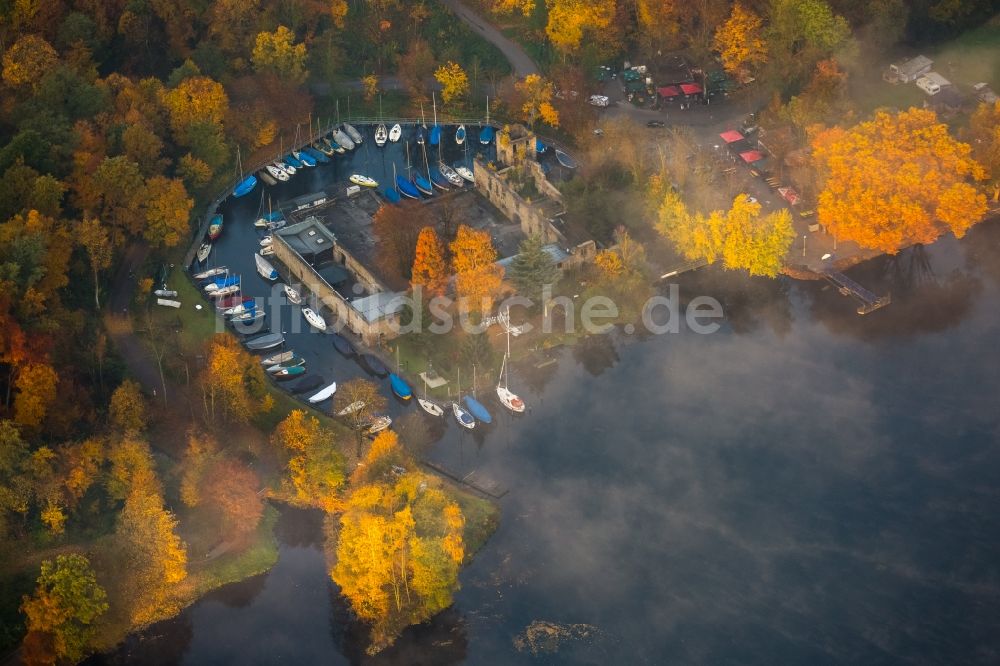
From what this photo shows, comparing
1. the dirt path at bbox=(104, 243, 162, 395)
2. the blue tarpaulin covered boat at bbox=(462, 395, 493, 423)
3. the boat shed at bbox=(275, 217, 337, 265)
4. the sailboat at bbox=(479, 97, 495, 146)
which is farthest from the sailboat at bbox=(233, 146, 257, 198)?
the blue tarpaulin covered boat at bbox=(462, 395, 493, 423)

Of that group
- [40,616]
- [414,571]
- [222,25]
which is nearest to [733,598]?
[414,571]

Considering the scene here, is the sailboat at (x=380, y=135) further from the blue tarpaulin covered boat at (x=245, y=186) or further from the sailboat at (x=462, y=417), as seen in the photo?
the sailboat at (x=462, y=417)

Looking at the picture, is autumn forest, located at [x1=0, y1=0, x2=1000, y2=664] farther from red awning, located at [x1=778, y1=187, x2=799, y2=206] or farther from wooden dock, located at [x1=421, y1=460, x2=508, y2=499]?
red awning, located at [x1=778, y1=187, x2=799, y2=206]

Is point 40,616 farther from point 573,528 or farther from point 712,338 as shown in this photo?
point 712,338

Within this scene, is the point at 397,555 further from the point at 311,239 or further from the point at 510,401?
the point at 311,239

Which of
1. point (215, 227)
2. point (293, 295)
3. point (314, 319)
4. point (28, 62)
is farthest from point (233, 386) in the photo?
Result: point (28, 62)
